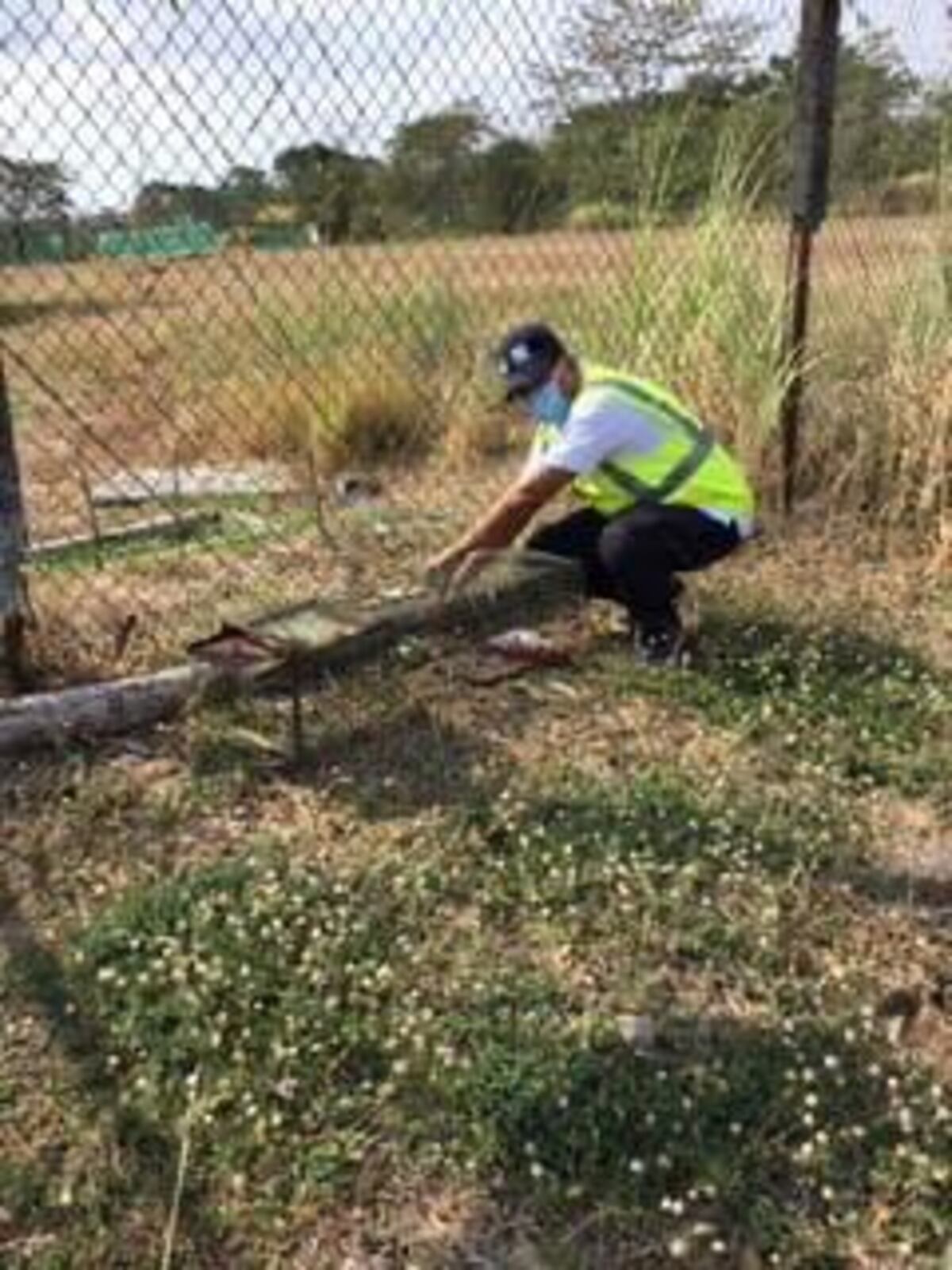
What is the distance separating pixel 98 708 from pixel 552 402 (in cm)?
138

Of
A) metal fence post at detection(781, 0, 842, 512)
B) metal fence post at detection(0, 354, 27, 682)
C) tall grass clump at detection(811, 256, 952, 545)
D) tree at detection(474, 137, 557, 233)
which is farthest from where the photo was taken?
tree at detection(474, 137, 557, 233)

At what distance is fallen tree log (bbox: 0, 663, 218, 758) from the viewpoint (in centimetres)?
376

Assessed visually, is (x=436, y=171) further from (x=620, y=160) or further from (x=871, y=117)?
(x=871, y=117)

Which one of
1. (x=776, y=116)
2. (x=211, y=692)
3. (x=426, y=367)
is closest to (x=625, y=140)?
(x=776, y=116)

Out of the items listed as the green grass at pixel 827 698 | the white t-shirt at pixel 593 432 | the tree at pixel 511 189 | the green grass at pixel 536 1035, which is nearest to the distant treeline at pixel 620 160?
the tree at pixel 511 189

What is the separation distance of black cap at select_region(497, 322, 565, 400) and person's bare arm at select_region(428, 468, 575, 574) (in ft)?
0.88

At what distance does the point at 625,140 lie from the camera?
6.09 metres

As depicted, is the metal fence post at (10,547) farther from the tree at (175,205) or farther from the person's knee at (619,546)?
the person's knee at (619,546)

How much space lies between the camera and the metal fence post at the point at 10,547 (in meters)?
3.74

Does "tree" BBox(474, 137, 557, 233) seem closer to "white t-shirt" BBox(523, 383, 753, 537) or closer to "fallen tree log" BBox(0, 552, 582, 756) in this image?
"white t-shirt" BBox(523, 383, 753, 537)

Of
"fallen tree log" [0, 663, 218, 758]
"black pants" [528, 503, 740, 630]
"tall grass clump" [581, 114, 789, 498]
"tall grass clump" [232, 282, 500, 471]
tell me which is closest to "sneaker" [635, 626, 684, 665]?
"black pants" [528, 503, 740, 630]

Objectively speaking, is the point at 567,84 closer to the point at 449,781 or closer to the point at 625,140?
the point at 625,140

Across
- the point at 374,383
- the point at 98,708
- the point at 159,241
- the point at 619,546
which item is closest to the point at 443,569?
the point at 619,546

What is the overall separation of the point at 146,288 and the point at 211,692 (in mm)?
1354
